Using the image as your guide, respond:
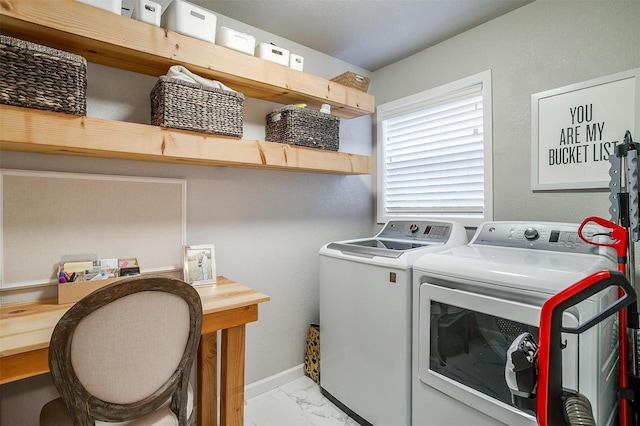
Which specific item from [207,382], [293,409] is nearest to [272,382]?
[293,409]

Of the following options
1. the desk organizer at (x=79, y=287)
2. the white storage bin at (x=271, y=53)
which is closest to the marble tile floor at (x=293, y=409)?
the desk organizer at (x=79, y=287)

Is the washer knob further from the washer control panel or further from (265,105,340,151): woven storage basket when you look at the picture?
(265,105,340,151): woven storage basket

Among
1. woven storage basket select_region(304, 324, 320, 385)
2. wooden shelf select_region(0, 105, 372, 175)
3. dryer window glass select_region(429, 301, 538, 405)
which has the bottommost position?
woven storage basket select_region(304, 324, 320, 385)

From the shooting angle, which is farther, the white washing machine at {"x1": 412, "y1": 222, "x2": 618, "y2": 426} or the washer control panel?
the washer control panel

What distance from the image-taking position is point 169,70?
1.57 meters

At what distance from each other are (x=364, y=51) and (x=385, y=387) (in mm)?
2353

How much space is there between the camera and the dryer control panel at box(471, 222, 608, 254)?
5.02ft

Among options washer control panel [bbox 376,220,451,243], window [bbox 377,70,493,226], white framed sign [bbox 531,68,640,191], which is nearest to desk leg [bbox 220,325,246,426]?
washer control panel [bbox 376,220,451,243]

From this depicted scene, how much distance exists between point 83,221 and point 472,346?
1942mm

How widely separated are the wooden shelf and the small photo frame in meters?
0.53

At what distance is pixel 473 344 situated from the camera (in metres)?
1.42

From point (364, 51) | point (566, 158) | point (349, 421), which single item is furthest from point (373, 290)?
point (364, 51)

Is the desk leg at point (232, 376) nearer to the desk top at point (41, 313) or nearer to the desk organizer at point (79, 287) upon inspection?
the desk top at point (41, 313)

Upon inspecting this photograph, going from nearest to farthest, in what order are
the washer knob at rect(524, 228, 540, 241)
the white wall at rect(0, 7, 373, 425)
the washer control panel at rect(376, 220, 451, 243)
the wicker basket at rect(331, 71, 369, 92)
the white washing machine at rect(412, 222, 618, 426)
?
the white washing machine at rect(412, 222, 618, 426) < the white wall at rect(0, 7, 373, 425) < the washer knob at rect(524, 228, 540, 241) < the washer control panel at rect(376, 220, 451, 243) < the wicker basket at rect(331, 71, 369, 92)
